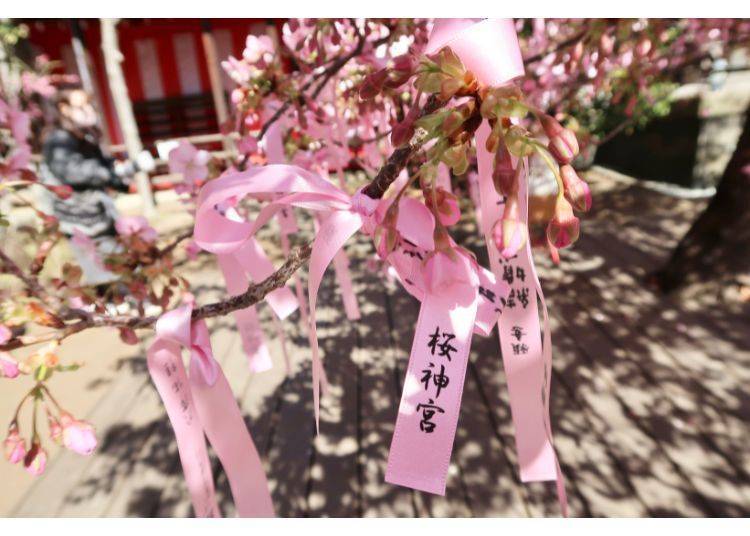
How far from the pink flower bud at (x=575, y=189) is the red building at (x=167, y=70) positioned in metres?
10.1

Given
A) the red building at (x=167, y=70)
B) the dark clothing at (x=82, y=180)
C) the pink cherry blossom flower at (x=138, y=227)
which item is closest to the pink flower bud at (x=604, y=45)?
the pink cherry blossom flower at (x=138, y=227)

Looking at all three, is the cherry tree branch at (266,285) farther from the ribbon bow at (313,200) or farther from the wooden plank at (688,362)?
the wooden plank at (688,362)

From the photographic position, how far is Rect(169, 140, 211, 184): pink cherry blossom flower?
5.32 ft

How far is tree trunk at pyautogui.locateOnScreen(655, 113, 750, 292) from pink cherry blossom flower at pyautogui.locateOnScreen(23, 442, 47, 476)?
337cm

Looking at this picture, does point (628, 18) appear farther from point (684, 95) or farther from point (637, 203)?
point (684, 95)

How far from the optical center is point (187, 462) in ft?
2.79

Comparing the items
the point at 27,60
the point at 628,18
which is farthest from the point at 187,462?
the point at 27,60

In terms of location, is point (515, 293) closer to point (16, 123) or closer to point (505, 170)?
point (505, 170)

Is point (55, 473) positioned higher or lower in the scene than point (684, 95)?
lower

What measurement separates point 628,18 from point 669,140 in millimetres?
4928

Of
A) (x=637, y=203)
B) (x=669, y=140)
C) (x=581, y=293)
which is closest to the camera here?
(x=581, y=293)

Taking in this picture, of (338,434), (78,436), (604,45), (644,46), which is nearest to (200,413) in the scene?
(78,436)

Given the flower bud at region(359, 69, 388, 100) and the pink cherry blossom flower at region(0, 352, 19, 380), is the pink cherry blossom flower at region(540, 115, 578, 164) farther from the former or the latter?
the pink cherry blossom flower at region(0, 352, 19, 380)

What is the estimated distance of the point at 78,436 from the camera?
0.91m
